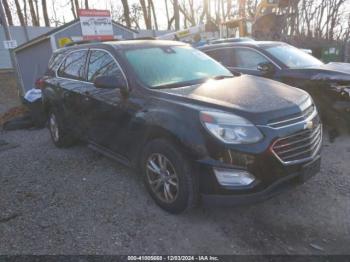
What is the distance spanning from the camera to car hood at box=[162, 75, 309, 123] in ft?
9.73

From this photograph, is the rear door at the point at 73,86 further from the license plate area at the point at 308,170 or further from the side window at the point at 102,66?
the license plate area at the point at 308,170

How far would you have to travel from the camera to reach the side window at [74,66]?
479 cm

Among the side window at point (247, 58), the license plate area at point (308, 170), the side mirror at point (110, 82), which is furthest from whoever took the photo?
the side window at point (247, 58)

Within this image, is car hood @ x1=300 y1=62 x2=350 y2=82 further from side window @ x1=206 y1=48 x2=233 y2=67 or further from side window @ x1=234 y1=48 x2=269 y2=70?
side window @ x1=206 y1=48 x2=233 y2=67

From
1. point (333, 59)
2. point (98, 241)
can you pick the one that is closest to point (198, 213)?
point (98, 241)

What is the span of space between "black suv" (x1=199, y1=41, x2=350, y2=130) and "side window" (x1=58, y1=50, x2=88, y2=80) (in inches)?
132

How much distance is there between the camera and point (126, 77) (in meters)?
3.74

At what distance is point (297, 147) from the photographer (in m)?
2.98

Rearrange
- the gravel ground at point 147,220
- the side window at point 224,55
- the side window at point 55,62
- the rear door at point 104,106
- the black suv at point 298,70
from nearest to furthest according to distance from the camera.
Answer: the gravel ground at point 147,220 < the rear door at point 104,106 < the black suv at point 298,70 < the side window at point 55,62 < the side window at point 224,55

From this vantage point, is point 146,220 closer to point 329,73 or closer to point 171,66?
point 171,66

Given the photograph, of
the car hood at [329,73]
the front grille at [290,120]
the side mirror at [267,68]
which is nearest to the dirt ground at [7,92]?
the side mirror at [267,68]

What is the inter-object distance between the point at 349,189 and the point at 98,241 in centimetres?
286

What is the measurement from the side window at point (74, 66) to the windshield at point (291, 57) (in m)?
3.67

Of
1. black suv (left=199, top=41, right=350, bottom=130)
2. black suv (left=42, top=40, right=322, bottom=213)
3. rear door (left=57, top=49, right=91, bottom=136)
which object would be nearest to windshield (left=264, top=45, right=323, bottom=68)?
black suv (left=199, top=41, right=350, bottom=130)
